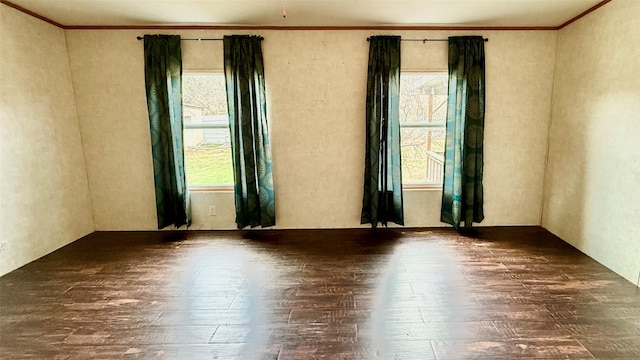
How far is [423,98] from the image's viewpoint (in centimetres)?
366

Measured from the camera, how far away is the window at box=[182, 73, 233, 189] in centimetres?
362

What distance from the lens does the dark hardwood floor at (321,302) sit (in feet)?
5.99

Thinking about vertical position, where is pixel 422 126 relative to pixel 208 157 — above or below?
above

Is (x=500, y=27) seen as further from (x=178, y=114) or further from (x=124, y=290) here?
(x=124, y=290)

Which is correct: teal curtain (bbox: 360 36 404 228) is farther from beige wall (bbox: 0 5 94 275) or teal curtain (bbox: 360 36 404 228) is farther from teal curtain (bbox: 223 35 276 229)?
beige wall (bbox: 0 5 94 275)

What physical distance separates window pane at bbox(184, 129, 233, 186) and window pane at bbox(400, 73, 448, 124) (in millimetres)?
2124

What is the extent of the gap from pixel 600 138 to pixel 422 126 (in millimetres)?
1609

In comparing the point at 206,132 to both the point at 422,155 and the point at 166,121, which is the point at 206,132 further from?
the point at 422,155

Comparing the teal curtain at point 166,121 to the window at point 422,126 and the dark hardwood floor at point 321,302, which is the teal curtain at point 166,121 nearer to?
the dark hardwood floor at point 321,302

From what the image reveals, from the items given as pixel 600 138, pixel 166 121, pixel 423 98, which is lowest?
pixel 600 138

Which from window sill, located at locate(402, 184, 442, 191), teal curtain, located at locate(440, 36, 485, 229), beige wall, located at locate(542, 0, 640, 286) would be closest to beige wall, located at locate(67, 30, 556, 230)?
window sill, located at locate(402, 184, 442, 191)

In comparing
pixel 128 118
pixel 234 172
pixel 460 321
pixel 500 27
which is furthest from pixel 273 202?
pixel 500 27

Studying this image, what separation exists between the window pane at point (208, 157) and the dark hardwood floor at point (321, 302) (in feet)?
2.59

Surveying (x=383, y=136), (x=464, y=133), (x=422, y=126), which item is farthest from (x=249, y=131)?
(x=464, y=133)
